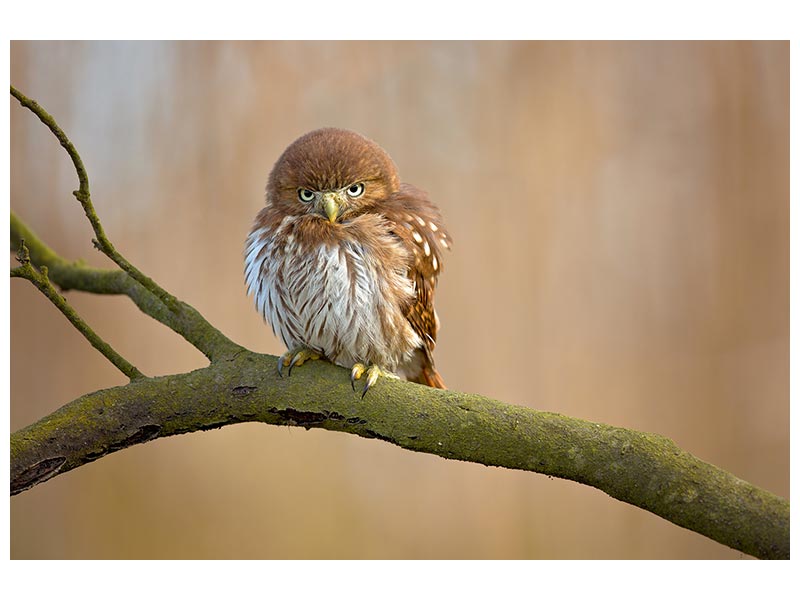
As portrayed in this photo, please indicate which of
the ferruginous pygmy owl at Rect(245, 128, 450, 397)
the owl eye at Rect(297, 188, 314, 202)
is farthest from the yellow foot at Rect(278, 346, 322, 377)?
the owl eye at Rect(297, 188, 314, 202)

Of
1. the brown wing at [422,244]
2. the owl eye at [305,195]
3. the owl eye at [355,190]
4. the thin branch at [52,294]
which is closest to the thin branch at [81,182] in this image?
the thin branch at [52,294]

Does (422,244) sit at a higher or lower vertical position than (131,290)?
higher

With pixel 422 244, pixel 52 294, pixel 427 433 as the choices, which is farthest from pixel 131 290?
pixel 427 433

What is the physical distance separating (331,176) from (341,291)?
27cm

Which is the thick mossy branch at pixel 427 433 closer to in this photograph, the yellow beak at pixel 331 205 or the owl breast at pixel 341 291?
the owl breast at pixel 341 291

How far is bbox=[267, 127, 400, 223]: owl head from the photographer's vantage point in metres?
1.89

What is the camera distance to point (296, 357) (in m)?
1.85

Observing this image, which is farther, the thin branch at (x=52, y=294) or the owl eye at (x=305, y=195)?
the owl eye at (x=305, y=195)

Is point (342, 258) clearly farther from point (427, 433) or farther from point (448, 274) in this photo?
point (448, 274)

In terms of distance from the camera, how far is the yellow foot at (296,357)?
1.77 metres

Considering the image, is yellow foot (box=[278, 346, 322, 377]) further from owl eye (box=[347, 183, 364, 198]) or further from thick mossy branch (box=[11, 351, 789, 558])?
owl eye (box=[347, 183, 364, 198])

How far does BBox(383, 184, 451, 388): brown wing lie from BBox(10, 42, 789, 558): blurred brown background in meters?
0.97
